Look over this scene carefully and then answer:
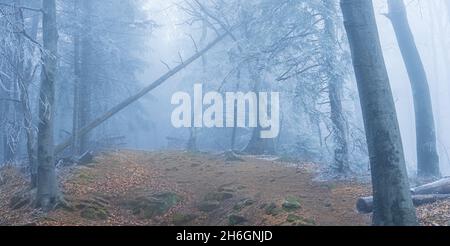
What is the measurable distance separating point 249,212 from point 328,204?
1892mm

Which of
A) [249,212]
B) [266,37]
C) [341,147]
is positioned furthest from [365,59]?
[266,37]

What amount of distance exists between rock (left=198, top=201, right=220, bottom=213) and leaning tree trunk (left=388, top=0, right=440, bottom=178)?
5.95 metres

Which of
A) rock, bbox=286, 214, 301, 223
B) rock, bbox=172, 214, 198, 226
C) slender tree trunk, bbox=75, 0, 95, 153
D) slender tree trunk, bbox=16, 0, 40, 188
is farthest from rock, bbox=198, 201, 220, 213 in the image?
slender tree trunk, bbox=75, 0, 95, 153

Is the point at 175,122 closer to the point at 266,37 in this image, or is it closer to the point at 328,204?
the point at 266,37

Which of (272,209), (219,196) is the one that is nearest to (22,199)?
(219,196)

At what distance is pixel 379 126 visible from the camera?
7168 millimetres

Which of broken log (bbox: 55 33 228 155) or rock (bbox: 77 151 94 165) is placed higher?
broken log (bbox: 55 33 228 155)

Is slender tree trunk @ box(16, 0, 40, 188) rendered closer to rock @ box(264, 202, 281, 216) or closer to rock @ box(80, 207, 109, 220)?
rock @ box(80, 207, 109, 220)

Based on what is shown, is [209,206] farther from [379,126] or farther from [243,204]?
[379,126]

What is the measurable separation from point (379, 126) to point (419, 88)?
6.59 meters

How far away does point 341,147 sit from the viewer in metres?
12.8

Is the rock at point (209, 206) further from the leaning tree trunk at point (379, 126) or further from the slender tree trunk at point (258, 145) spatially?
the slender tree trunk at point (258, 145)

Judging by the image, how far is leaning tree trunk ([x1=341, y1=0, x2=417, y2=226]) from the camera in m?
7.04

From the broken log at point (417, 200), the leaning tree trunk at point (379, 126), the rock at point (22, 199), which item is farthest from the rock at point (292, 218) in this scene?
the rock at point (22, 199)
